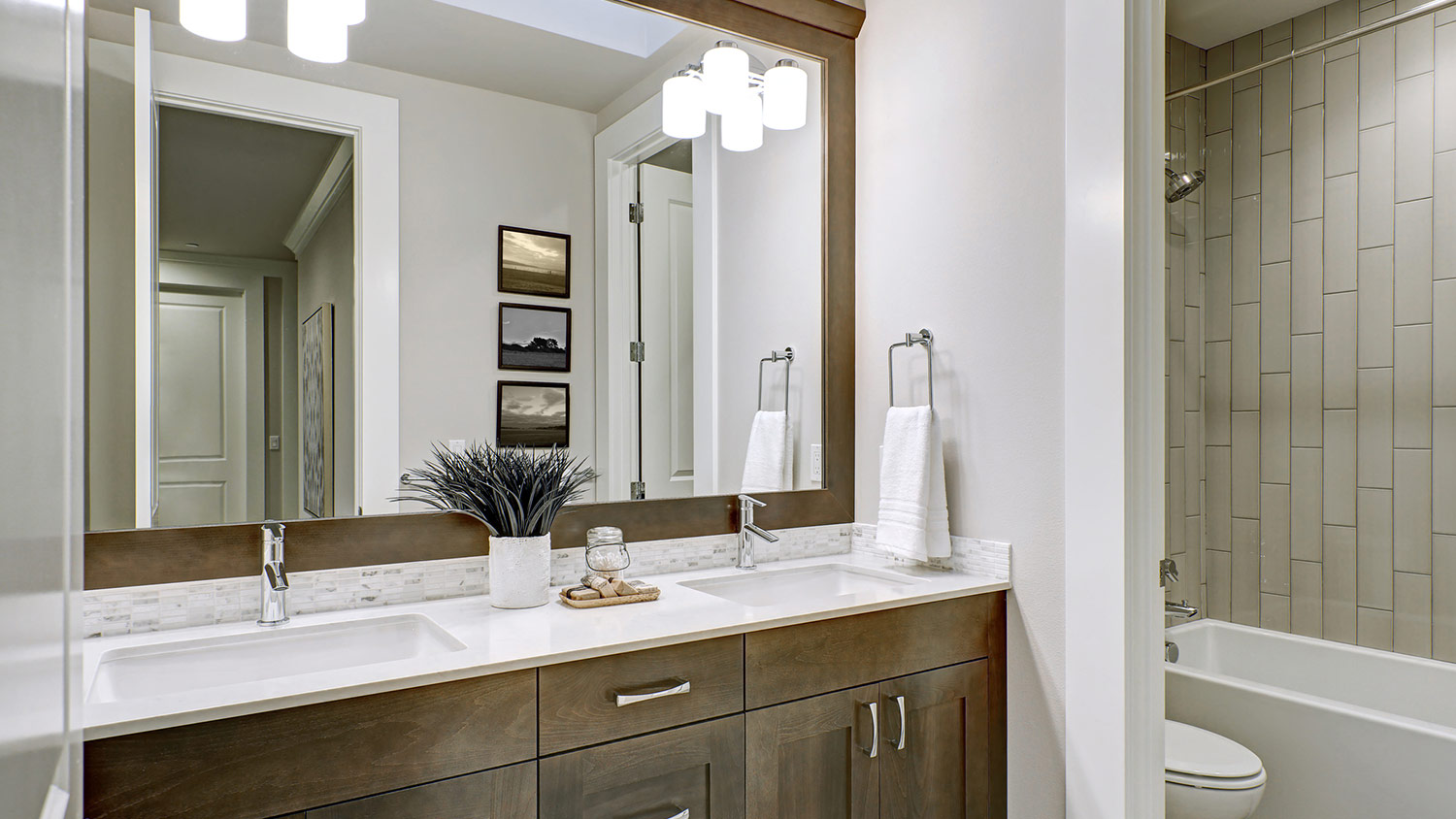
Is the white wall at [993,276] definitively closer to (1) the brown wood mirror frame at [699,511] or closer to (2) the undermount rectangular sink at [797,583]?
(1) the brown wood mirror frame at [699,511]

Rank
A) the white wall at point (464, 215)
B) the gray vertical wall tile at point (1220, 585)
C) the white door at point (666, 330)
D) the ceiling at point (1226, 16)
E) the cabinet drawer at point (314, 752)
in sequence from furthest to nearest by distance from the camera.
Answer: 1. the gray vertical wall tile at point (1220, 585)
2. the ceiling at point (1226, 16)
3. the white door at point (666, 330)
4. the white wall at point (464, 215)
5. the cabinet drawer at point (314, 752)

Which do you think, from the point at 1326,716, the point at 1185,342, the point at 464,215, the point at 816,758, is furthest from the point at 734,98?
the point at 1326,716

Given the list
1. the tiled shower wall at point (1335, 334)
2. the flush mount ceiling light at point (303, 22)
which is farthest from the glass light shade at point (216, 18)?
the tiled shower wall at point (1335, 334)

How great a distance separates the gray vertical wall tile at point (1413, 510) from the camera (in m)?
2.32

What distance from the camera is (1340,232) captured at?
250 cm

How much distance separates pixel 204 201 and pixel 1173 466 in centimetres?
284

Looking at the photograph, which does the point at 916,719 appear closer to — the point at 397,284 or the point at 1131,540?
the point at 1131,540

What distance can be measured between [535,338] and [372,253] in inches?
14.1

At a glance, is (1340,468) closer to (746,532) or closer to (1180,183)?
(1180,183)

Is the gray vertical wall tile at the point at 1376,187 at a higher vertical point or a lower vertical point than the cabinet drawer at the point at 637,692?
higher

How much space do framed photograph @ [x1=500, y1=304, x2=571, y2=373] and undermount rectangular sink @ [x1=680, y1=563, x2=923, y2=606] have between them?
0.57 metres

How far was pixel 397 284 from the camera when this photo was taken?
63.0 inches

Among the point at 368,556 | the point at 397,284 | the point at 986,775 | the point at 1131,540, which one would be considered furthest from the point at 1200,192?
the point at 368,556

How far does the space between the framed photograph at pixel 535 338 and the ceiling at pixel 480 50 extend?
0.47m
